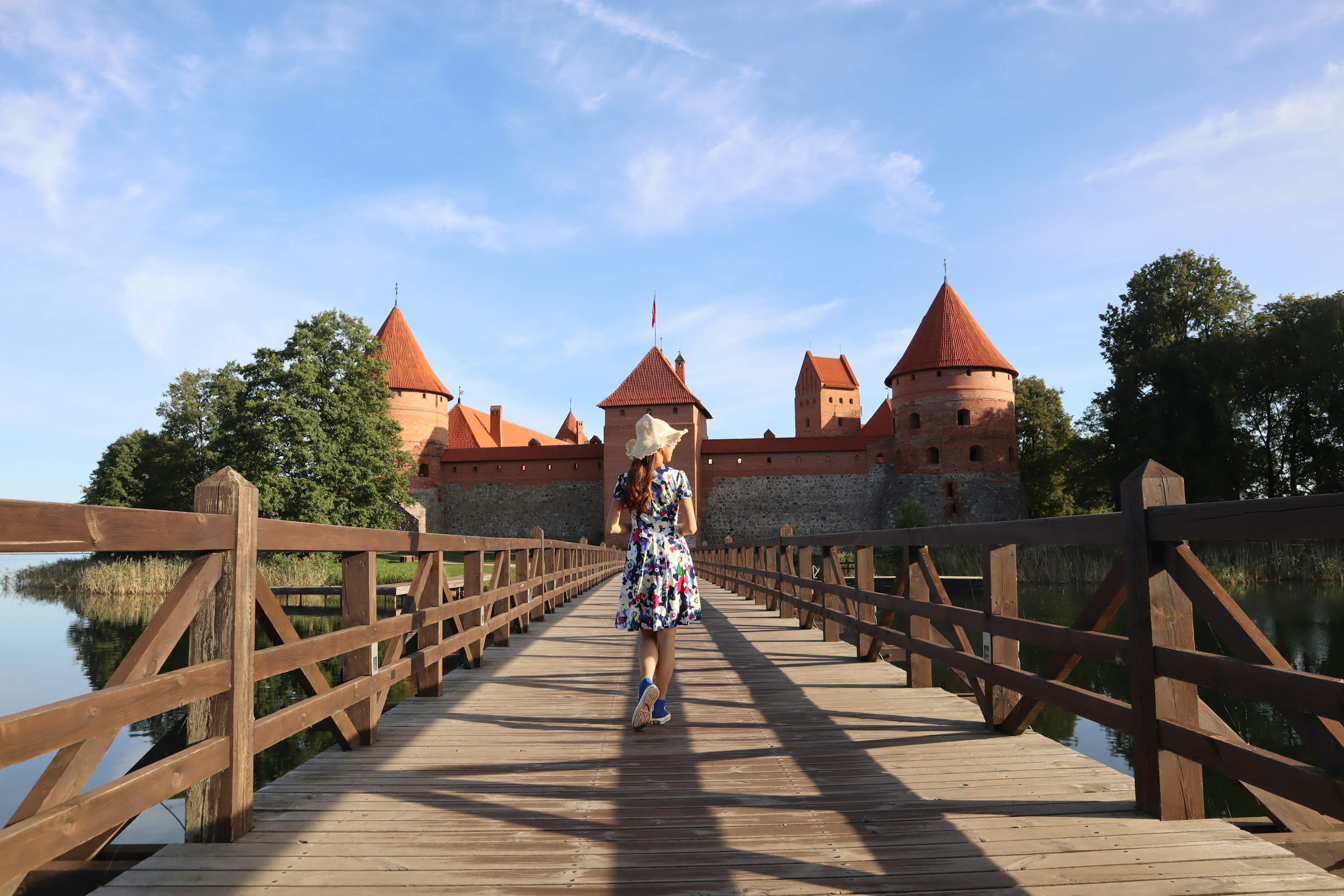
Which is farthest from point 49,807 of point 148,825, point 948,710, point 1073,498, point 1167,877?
point 1073,498

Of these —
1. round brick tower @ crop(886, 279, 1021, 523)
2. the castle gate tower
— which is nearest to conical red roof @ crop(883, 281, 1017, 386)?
round brick tower @ crop(886, 279, 1021, 523)

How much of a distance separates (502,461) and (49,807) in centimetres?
3460

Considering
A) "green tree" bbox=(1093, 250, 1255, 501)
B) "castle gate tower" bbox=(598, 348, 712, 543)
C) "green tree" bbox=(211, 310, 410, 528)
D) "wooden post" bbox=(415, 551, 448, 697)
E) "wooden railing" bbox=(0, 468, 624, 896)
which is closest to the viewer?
"wooden railing" bbox=(0, 468, 624, 896)

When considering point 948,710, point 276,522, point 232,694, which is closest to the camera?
point 232,694

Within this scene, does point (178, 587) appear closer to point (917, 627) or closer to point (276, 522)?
point (276, 522)

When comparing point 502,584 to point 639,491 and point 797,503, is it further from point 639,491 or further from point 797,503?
point 797,503

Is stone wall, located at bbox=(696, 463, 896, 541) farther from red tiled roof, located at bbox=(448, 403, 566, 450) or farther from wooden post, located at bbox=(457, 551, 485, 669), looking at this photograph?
wooden post, located at bbox=(457, 551, 485, 669)

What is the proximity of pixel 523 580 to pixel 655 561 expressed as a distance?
3.80 m

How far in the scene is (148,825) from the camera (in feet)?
15.9

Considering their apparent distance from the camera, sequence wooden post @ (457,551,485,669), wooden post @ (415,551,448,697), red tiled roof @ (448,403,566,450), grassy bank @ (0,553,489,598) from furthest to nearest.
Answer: red tiled roof @ (448,403,566,450) < grassy bank @ (0,553,489,598) < wooden post @ (457,551,485,669) < wooden post @ (415,551,448,697)

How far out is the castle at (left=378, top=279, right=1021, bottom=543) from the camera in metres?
31.9

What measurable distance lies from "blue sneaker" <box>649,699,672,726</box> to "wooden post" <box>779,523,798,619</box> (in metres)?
4.18

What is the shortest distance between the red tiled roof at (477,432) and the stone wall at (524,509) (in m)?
2.20

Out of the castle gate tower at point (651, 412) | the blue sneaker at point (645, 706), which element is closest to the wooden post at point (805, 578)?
the blue sneaker at point (645, 706)
